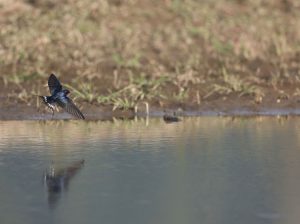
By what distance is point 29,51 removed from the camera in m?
14.8

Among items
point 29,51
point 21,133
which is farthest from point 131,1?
point 21,133

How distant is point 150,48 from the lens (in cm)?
1534

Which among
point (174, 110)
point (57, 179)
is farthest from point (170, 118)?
point (57, 179)

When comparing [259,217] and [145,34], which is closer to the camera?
[259,217]

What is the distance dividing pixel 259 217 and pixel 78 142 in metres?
3.55

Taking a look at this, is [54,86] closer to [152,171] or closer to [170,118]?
[152,171]

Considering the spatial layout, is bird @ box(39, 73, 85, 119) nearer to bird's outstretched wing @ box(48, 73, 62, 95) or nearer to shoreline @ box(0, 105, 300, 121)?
bird's outstretched wing @ box(48, 73, 62, 95)

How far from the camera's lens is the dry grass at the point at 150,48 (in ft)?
45.1

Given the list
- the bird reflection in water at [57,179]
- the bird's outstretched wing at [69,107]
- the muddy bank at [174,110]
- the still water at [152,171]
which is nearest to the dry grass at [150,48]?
the muddy bank at [174,110]

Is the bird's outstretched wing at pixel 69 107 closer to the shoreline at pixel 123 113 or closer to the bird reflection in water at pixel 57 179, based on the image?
the bird reflection in water at pixel 57 179

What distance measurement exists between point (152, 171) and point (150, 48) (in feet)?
19.4

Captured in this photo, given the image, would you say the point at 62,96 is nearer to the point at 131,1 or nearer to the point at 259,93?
the point at 259,93

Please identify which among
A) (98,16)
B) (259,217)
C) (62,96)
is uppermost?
(98,16)

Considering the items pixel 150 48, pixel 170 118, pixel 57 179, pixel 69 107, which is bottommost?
pixel 57 179
